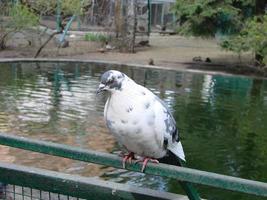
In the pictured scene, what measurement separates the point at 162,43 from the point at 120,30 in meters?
4.06

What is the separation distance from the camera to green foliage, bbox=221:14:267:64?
15.0 m

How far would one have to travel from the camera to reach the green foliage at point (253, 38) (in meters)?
15.0

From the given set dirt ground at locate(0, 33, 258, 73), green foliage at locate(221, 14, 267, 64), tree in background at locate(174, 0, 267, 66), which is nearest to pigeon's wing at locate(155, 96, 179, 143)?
green foliage at locate(221, 14, 267, 64)

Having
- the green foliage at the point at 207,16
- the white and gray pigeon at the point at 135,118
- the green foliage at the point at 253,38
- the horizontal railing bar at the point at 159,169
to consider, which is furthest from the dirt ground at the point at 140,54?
the horizontal railing bar at the point at 159,169

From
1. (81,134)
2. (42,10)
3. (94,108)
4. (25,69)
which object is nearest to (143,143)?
(81,134)

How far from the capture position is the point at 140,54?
19.2 m

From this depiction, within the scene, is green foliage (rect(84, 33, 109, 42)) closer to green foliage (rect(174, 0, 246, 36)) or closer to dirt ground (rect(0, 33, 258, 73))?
dirt ground (rect(0, 33, 258, 73))

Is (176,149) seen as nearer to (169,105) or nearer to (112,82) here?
(112,82)

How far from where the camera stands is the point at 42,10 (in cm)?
1858

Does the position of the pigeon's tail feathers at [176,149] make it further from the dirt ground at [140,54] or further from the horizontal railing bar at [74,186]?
the dirt ground at [140,54]

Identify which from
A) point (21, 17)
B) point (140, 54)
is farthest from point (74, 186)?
point (140, 54)

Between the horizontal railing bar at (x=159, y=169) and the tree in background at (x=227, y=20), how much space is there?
43.2ft

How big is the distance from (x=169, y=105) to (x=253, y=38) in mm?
5715

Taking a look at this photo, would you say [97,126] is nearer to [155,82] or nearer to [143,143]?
[155,82]
